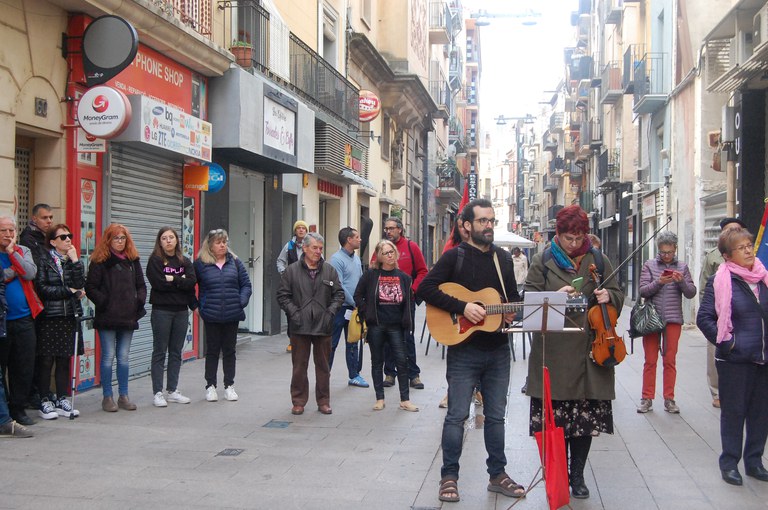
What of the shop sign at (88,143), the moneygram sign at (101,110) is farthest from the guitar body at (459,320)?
the shop sign at (88,143)

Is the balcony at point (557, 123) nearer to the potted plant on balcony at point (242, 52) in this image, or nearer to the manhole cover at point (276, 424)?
the potted plant on balcony at point (242, 52)

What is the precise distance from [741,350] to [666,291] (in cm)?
289

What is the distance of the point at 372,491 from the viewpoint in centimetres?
579

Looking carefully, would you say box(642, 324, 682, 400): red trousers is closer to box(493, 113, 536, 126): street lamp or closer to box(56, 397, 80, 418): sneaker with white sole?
box(56, 397, 80, 418): sneaker with white sole

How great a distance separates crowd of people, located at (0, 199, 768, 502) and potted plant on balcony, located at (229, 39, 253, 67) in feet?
15.2

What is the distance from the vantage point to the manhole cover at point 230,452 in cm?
677

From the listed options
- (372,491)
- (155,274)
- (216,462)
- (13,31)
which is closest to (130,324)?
(155,274)

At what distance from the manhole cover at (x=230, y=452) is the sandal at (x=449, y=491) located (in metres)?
1.99

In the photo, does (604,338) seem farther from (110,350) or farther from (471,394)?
(110,350)

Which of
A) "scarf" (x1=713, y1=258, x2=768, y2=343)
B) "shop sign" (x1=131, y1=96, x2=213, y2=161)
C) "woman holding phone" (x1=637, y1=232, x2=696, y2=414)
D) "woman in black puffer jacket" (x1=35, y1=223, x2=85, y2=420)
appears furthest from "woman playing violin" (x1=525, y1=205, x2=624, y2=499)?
"shop sign" (x1=131, y1=96, x2=213, y2=161)

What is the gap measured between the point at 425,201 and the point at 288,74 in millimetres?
20678

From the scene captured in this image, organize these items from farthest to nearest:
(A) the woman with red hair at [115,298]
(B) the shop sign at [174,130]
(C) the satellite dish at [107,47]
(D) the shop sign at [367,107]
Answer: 1. (D) the shop sign at [367,107]
2. (B) the shop sign at [174,130]
3. (C) the satellite dish at [107,47]
4. (A) the woman with red hair at [115,298]

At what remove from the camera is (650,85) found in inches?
978

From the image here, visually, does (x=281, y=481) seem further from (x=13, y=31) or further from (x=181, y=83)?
(x=181, y=83)
